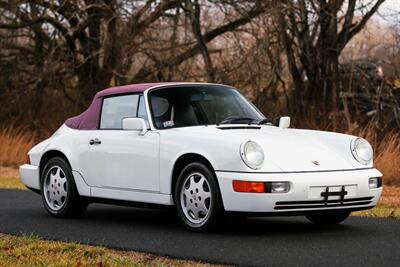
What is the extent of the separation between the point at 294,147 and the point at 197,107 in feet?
4.25

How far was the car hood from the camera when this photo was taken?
804cm

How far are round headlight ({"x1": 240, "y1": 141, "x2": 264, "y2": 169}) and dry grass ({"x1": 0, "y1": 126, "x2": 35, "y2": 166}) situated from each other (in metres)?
15.4

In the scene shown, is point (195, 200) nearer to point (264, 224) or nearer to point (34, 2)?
point (264, 224)

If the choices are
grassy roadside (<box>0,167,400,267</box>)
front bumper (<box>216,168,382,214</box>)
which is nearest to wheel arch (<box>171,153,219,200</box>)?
front bumper (<box>216,168,382,214</box>)

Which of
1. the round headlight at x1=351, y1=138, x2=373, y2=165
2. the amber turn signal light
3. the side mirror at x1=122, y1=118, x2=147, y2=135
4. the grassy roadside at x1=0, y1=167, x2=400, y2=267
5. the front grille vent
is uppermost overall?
the side mirror at x1=122, y1=118, x2=147, y2=135

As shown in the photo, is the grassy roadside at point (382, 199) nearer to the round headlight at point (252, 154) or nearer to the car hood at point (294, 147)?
the car hood at point (294, 147)

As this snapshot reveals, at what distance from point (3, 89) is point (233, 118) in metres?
19.7

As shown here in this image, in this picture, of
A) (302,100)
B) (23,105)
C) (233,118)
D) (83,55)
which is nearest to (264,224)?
(233,118)

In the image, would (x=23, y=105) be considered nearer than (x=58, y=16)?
No

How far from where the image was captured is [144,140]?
8.98 meters

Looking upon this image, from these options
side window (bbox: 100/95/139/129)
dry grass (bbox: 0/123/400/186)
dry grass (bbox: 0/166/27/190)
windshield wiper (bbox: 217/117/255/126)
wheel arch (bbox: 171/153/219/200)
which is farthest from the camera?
dry grass (bbox: 0/166/27/190)

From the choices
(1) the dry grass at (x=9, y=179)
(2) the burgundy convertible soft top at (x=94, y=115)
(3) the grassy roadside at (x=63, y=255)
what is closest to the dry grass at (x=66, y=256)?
(3) the grassy roadside at (x=63, y=255)

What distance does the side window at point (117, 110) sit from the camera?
31.2 feet

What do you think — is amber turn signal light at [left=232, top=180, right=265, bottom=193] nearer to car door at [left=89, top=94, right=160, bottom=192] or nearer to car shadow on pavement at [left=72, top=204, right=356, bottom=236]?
car shadow on pavement at [left=72, top=204, right=356, bottom=236]
